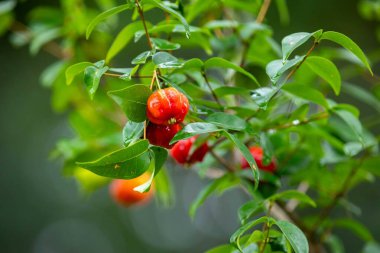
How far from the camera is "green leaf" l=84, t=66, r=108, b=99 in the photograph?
855 millimetres

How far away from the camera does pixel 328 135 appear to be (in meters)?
1.20

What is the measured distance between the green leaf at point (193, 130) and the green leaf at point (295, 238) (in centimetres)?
20

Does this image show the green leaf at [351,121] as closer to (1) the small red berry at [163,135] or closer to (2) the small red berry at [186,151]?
(2) the small red berry at [186,151]

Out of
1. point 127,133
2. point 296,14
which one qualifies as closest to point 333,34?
point 127,133

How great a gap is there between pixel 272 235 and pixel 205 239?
4.15m

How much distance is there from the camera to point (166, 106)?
797 millimetres

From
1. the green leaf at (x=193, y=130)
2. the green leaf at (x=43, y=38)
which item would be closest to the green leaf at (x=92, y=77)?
the green leaf at (x=193, y=130)

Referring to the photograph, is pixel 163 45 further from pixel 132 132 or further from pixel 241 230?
pixel 241 230

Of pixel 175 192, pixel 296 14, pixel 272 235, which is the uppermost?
pixel 272 235

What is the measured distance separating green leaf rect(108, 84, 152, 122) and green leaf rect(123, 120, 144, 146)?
0.03m

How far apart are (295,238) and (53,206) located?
478 centimetres

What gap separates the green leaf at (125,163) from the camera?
2.66ft

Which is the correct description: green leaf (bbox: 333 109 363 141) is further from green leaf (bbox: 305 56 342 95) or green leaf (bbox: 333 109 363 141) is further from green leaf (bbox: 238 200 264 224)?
green leaf (bbox: 238 200 264 224)

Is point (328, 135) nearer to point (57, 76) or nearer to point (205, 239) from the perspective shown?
point (57, 76)
